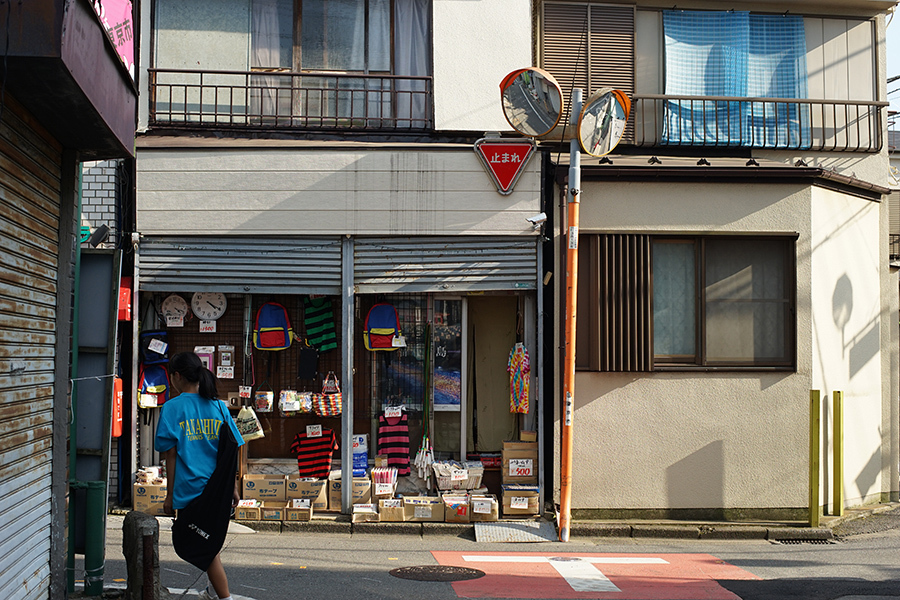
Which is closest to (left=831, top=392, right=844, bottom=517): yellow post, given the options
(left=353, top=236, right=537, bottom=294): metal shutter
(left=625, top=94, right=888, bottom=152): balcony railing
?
(left=625, top=94, right=888, bottom=152): balcony railing

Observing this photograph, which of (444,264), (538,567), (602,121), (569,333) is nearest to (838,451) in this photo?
(569,333)

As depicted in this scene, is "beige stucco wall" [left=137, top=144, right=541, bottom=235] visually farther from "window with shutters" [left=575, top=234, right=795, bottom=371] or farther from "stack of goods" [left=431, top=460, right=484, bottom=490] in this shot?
"stack of goods" [left=431, top=460, right=484, bottom=490]

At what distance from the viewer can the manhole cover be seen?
8.06 meters

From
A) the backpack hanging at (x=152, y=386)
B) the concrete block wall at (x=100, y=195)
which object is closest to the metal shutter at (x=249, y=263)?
the concrete block wall at (x=100, y=195)

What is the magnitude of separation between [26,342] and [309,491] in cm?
550

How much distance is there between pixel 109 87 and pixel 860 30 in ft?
38.0

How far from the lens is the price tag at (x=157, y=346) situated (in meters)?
10.8

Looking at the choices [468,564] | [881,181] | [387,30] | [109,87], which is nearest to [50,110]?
[109,87]

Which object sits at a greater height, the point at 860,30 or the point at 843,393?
the point at 860,30

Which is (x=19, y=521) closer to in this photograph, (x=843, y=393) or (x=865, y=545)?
(x=865, y=545)

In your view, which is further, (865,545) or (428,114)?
(428,114)

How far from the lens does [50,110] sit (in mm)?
5656

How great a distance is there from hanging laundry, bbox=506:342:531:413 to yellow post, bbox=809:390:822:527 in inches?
146

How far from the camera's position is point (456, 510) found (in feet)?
34.6
